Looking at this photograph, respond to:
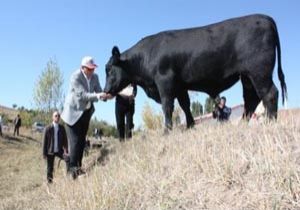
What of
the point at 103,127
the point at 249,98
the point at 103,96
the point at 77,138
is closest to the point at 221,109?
the point at 249,98

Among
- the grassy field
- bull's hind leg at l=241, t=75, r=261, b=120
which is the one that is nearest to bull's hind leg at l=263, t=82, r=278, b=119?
bull's hind leg at l=241, t=75, r=261, b=120

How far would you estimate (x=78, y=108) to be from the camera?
10.3m

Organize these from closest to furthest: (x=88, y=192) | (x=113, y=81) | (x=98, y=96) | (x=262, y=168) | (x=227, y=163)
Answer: (x=262, y=168), (x=227, y=163), (x=88, y=192), (x=98, y=96), (x=113, y=81)

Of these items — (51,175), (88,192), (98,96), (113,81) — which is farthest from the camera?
(51,175)

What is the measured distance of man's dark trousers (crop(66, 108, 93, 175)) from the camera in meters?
10.2

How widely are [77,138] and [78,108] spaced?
58cm

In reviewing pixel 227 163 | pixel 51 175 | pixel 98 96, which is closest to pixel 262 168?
pixel 227 163

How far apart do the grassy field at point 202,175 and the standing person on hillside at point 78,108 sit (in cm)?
111

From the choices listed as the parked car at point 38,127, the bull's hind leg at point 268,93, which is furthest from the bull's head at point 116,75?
the parked car at point 38,127

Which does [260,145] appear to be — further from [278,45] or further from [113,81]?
[113,81]

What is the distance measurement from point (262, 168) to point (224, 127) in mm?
2744

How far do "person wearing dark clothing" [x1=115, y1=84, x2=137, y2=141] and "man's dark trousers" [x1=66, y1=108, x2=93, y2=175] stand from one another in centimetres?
140

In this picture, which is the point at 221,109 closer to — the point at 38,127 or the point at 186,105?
the point at 186,105

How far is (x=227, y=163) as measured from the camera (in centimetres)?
639
